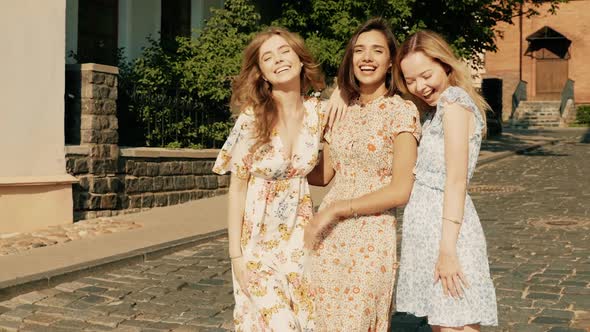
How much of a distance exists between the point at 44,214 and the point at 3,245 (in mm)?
1205

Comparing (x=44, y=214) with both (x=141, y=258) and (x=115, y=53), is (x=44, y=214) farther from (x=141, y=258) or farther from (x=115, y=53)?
(x=115, y=53)

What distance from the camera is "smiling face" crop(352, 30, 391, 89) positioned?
3.37 metres

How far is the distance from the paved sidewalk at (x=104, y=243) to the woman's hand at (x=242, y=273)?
366 centimetres

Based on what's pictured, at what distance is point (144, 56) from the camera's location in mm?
14125

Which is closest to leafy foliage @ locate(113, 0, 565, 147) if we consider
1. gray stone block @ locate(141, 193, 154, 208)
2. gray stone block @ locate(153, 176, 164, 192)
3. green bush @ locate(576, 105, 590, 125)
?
gray stone block @ locate(153, 176, 164, 192)

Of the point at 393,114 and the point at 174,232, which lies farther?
the point at 174,232

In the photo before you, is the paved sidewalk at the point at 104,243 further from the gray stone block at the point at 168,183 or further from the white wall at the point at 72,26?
the white wall at the point at 72,26

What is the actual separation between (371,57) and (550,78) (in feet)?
145

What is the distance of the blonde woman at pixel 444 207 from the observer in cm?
312

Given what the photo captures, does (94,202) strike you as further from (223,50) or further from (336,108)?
(336,108)

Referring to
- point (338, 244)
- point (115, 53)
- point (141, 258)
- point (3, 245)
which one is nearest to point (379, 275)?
point (338, 244)

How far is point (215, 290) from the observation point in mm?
6742

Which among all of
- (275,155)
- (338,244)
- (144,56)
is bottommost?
(338,244)

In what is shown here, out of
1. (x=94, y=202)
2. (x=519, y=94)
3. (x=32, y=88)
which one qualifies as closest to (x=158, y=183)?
(x=94, y=202)
